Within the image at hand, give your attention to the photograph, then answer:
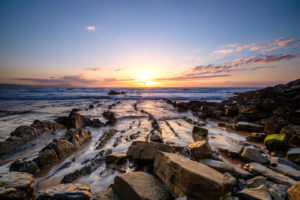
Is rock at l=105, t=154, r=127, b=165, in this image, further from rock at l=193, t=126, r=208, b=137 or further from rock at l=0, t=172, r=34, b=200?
rock at l=193, t=126, r=208, b=137

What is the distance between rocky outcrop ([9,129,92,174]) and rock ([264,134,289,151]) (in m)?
6.77

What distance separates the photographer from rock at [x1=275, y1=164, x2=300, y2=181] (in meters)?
2.77

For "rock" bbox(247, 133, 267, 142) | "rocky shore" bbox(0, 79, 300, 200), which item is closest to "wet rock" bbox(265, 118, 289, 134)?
"rocky shore" bbox(0, 79, 300, 200)

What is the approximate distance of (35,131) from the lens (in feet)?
19.0

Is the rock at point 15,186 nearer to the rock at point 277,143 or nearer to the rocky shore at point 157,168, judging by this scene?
the rocky shore at point 157,168

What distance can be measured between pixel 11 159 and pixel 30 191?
2815 mm

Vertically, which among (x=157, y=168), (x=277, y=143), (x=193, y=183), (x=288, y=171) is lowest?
(x=288, y=171)

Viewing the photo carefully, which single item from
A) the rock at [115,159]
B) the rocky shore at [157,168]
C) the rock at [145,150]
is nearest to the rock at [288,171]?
the rocky shore at [157,168]

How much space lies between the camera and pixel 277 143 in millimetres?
4137

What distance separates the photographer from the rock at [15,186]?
203 centimetres

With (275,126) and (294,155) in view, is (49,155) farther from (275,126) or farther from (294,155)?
(275,126)

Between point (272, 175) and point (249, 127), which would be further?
point (249, 127)

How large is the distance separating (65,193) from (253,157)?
4.54 metres

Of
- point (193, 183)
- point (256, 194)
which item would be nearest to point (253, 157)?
point (256, 194)
